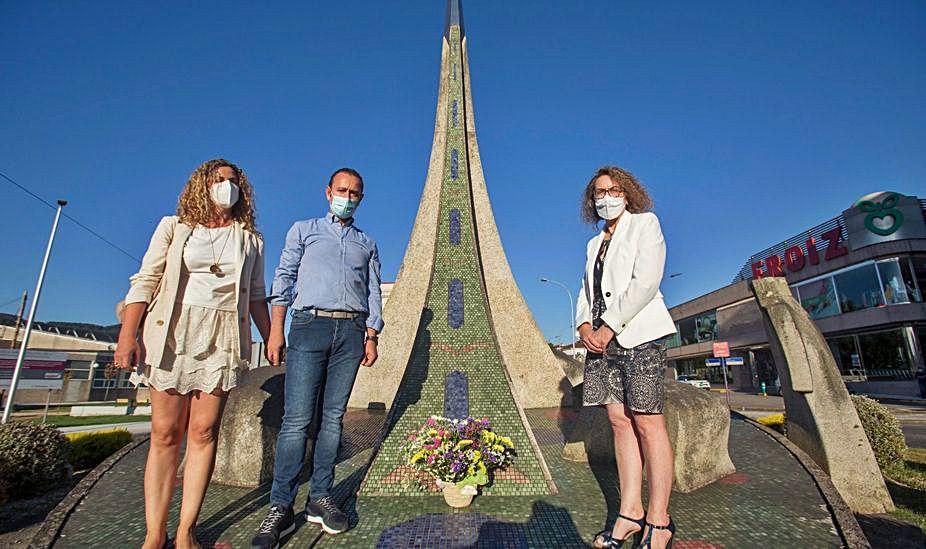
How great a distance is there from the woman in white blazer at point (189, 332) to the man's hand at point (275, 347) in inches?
4.7

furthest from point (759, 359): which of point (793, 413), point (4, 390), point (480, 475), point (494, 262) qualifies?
point (4, 390)

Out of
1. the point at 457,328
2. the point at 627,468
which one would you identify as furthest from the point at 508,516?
the point at 457,328

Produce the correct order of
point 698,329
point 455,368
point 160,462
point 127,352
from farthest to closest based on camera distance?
point 698,329 < point 455,368 < point 160,462 < point 127,352

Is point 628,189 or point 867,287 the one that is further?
point 867,287

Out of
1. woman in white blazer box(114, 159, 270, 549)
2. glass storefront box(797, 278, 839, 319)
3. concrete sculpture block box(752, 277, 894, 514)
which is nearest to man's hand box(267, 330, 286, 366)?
woman in white blazer box(114, 159, 270, 549)

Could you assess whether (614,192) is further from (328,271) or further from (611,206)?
(328,271)

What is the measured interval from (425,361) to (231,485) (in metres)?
2.23

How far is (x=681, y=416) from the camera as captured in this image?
12.5 feet

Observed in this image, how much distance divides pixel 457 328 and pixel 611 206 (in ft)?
10.9

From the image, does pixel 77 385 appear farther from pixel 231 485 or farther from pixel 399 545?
pixel 399 545

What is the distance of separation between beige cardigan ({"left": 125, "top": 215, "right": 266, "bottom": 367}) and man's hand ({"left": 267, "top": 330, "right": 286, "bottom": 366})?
0.40 ft

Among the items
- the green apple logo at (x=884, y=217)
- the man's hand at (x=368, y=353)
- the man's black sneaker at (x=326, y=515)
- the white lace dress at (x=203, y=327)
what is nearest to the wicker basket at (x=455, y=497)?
the man's black sneaker at (x=326, y=515)

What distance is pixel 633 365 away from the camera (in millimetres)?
2480

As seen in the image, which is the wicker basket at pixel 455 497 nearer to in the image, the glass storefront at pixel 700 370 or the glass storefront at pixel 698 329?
the glass storefront at pixel 700 370
